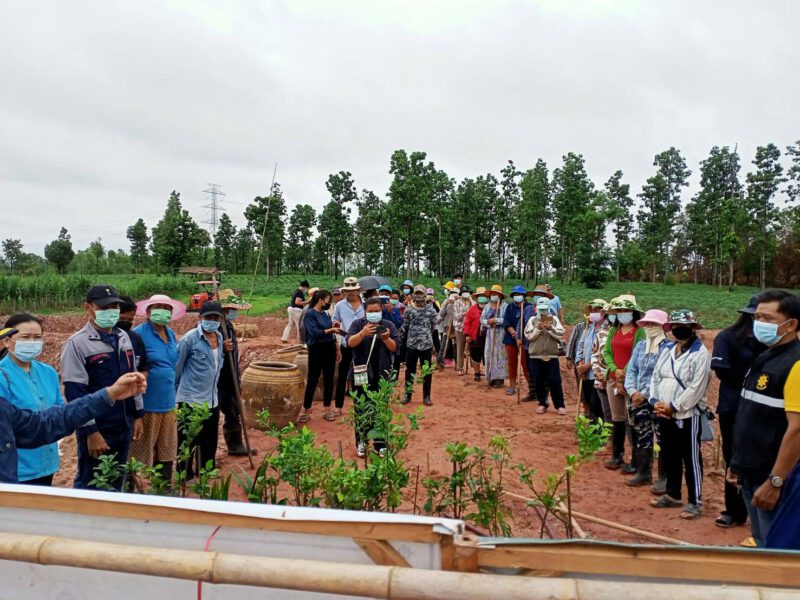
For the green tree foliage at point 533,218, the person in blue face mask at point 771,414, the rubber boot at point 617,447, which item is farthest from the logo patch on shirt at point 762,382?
the green tree foliage at point 533,218

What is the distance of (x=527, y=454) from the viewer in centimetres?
566

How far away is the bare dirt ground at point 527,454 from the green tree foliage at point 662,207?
43282 mm

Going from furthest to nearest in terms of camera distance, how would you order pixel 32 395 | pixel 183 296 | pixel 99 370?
pixel 183 296 < pixel 99 370 < pixel 32 395

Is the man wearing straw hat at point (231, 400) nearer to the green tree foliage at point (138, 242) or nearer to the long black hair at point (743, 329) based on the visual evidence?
the long black hair at point (743, 329)

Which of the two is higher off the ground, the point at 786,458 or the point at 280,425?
the point at 786,458

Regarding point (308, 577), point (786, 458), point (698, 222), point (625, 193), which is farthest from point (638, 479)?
point (625, 193)

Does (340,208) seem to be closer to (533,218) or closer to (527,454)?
(533,218)

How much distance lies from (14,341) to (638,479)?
518cm

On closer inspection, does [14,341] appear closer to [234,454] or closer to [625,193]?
[234,454]

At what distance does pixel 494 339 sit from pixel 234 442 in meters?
4.90

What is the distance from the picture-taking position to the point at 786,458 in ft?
8.43

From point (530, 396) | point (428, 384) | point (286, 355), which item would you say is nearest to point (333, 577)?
point (428, 384)

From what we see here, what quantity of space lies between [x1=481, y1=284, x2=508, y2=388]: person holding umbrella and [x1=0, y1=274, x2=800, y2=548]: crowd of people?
0.79 m

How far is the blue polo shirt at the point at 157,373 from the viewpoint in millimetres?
4129
